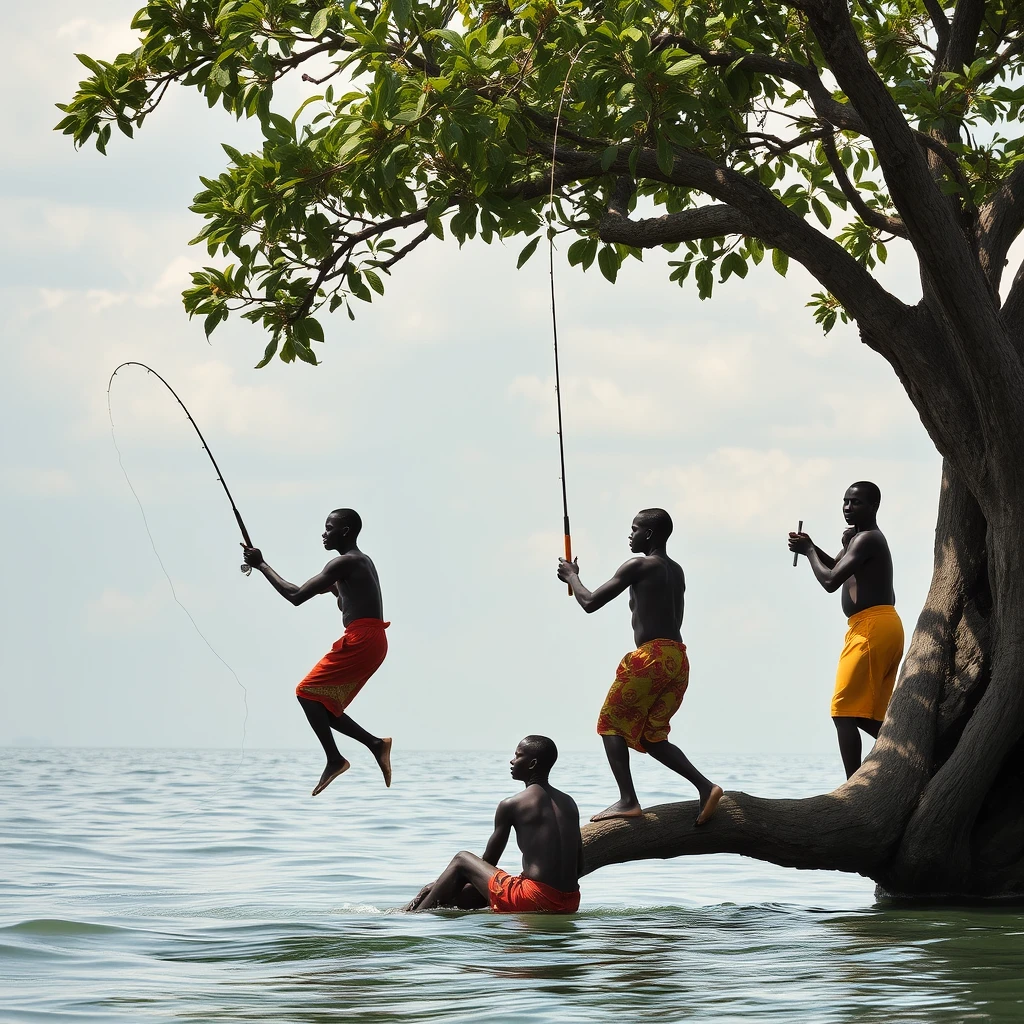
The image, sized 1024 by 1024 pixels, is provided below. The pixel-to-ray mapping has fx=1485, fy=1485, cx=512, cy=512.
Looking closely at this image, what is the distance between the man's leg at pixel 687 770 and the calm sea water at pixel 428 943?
0.78 metres

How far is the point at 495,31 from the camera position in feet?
28.5

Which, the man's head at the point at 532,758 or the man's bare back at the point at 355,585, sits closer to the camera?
the man's head at the point at 532,758

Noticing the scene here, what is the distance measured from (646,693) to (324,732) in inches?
88.2

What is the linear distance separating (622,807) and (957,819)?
2489 mm

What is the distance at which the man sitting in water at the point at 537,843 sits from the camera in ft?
29.3

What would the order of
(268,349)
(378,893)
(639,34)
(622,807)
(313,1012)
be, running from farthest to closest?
(378,893), (268,349), (622,807), (639,34), (313,1012)

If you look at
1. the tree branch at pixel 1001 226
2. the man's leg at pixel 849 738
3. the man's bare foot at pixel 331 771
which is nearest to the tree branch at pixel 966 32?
the tree branch at pixel 1001 226

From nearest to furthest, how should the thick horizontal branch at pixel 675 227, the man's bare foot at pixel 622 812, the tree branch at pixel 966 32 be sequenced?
the man's bare foot at pixel 622 812 → the thick horizontal branch at pixel 675 227 → the tree branch at pixel 966 32

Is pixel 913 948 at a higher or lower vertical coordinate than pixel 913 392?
lower

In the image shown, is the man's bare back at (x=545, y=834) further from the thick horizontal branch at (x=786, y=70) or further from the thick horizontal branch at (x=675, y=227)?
the thick horizontal branch at (x=786, y=70)

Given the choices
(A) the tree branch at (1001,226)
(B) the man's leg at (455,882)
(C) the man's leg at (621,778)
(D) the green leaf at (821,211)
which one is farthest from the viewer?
(D) the green leaf at (821,211)

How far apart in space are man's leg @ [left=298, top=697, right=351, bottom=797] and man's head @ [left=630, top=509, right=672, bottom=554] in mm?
2354

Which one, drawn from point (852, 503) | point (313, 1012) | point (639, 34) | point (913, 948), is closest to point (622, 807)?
point (913, 948)

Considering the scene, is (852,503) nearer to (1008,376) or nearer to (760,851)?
(1008,376)
